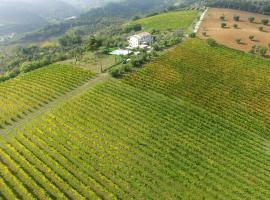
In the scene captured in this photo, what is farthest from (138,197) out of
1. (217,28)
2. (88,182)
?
(217,28)

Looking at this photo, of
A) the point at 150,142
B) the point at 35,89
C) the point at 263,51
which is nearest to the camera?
the point at 150,142

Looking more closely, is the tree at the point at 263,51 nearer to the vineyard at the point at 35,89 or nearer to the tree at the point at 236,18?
the tree at the point at 236,18

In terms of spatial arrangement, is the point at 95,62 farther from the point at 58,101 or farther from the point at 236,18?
the point at 236,18

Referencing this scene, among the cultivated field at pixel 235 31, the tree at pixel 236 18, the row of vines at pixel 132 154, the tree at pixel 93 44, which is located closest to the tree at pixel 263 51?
the cultivated field at pixel 235 31

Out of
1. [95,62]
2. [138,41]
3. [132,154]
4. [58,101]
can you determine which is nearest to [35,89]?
[58,101]

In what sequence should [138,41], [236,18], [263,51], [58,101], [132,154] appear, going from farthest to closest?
[236,18]
[138,41]
[263,51]
[58,101]
[132,154]

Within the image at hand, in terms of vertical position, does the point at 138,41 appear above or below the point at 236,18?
below

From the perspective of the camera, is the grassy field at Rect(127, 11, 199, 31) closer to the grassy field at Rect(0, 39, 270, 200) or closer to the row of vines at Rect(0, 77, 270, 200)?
the grassy field at Rect(0, 39, 270, 200)
